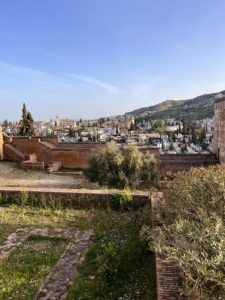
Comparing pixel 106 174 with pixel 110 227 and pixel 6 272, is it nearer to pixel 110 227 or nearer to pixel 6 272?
pixel 110 227

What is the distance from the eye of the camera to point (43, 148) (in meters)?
23.4

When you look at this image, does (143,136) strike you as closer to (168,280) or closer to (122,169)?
(122,169)

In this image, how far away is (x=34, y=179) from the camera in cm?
1827

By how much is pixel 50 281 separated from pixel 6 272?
0.84 m

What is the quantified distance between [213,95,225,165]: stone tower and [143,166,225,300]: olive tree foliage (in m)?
12.3

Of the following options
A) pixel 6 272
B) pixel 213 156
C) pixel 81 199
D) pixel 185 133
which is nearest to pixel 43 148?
pixel 213 156

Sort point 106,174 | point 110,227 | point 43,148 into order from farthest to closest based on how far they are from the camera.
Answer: point 43,148 → point 106,174 → point 110,227

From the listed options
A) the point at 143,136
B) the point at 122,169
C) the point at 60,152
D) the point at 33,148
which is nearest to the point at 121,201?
the point at 122,169

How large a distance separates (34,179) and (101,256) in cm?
1282

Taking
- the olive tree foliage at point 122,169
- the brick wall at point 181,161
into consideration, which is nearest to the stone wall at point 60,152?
the brick wall at point 181,161

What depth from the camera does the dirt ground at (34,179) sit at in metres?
16.5

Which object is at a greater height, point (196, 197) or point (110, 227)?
point (196, 197)

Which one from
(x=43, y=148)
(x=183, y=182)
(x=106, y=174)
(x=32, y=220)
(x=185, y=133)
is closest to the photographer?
(x=183, y=182)

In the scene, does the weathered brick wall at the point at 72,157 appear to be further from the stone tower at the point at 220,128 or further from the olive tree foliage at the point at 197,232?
the olive tree foliage at the point at 197,232
